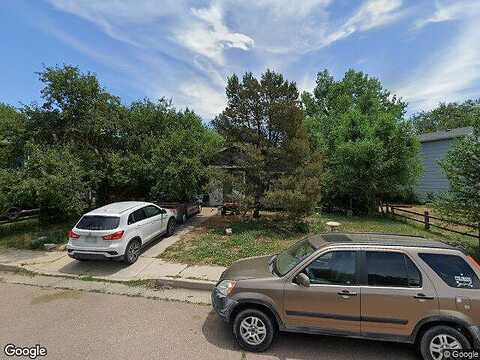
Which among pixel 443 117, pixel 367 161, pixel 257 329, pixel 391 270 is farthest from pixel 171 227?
pixel 443 117

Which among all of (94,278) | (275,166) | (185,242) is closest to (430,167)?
(275,166)

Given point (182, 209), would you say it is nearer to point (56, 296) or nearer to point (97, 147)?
point (97, 147)

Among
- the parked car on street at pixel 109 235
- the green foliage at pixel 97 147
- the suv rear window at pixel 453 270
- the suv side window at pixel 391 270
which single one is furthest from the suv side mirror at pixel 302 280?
the green foliage at pixel 97 147

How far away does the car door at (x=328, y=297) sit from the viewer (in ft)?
13.7

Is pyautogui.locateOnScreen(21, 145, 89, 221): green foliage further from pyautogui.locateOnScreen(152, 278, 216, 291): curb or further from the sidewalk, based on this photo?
pyautogui.locateOnScreen(152, 278, 216, 291): curb

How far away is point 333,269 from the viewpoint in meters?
4.34

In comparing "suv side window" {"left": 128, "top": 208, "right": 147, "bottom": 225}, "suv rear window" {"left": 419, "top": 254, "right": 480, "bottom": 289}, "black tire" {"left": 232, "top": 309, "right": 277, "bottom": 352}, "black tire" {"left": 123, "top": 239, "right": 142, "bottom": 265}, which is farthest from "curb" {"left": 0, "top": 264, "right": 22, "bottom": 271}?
"suv rear window" {"left": 419, "top": 254, "right": 480, "bottom": 289}

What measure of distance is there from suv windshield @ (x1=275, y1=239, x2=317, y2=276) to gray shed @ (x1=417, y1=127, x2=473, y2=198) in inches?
765

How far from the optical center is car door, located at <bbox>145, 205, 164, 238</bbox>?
33.5 feet

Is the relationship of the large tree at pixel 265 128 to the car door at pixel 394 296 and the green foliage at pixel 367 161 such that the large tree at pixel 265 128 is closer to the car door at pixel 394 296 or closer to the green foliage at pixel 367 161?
the green foliage at pixel 367 161

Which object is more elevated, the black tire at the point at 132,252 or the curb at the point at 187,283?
the black tire at the point at 132,252

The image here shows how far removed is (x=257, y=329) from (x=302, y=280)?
101 centimetres

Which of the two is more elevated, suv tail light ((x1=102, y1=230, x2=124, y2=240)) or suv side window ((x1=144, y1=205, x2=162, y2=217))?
suv side window ((x1=144, y1=205, x2=162, y2=217))

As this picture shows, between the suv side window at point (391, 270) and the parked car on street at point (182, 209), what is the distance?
9.79 metres
